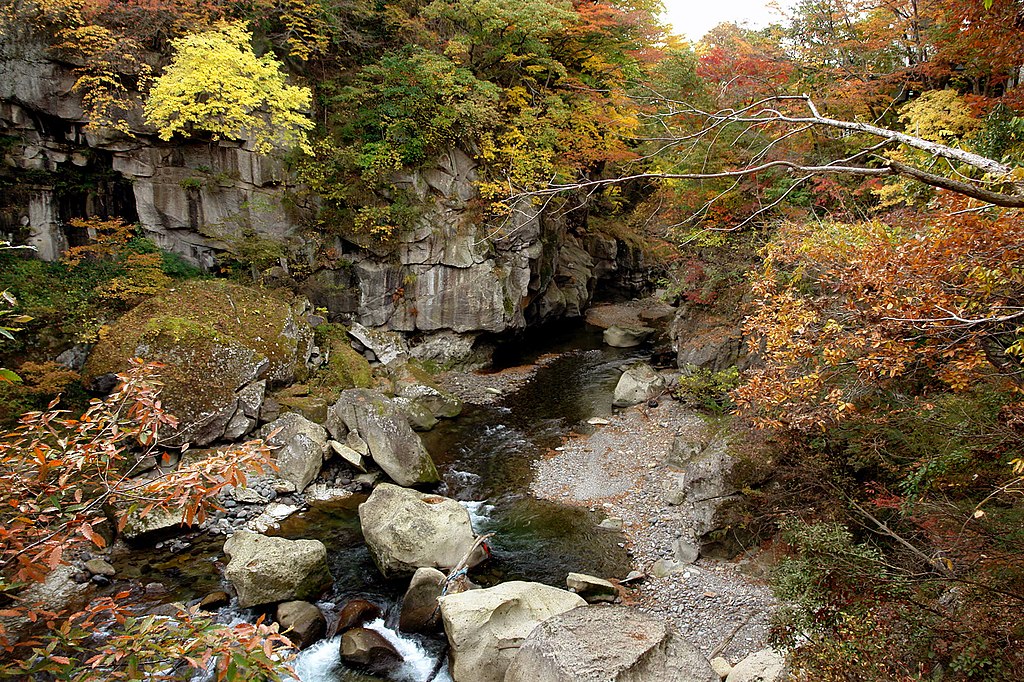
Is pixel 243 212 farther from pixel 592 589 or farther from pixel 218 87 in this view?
pixel 592 589

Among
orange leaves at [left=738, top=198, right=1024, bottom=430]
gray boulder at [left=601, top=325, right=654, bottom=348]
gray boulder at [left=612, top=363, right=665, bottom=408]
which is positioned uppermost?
orange leaves at [left=738, top=198, right=1024, bottom=430]

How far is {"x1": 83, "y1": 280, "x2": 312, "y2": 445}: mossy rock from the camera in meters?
13.0

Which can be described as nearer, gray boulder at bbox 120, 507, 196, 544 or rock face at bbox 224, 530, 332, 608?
rock face at bbox 224, 530, 332, 608

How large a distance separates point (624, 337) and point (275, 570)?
18361 mm

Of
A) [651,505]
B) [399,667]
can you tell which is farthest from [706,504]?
[399,667]

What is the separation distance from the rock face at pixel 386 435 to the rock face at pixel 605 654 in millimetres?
6854

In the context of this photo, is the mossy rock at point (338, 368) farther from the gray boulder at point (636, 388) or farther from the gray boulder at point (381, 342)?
the gray boulder at point (636, 388)

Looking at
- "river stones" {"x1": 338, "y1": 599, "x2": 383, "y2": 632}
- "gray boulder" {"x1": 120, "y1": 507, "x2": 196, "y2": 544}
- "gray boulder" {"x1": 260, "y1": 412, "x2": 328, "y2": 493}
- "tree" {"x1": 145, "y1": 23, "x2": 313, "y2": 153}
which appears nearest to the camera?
"river stones" {"x1": 338, "y1": 599, "x2": 383, "y2": 632}

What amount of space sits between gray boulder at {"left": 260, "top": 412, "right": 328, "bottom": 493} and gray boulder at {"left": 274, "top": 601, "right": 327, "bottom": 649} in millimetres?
4097

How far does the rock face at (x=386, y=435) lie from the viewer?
13078mm

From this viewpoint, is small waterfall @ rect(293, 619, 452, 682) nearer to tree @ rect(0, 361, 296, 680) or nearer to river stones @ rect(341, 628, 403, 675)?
river stones @ rect(341, 628, 403, 675)

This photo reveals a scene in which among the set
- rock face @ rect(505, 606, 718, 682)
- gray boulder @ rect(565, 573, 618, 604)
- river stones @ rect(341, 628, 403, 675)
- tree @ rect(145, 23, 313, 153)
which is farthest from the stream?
tree @ rect(145, 23, 313, 153)

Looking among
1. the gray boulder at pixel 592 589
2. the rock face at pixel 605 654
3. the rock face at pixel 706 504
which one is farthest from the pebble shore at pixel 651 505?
the rock face at pixel 605 654

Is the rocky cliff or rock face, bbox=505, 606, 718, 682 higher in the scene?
the rocky cliff
